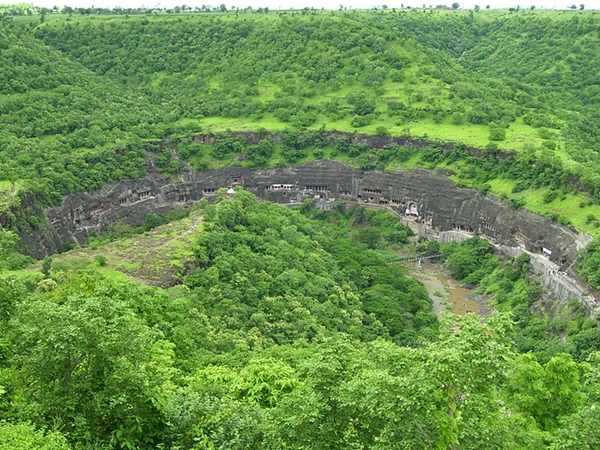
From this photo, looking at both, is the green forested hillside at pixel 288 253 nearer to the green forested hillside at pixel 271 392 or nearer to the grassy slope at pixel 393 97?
the green forested hillside at pixel 271 392

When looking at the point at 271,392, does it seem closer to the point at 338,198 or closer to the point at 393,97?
the point at 338,198

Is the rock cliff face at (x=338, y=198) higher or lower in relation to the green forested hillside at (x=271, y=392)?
lower

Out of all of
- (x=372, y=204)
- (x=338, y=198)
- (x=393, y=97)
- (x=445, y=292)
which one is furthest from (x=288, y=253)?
(x=393, y=97)

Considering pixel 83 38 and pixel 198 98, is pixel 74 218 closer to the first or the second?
pixel 198 98

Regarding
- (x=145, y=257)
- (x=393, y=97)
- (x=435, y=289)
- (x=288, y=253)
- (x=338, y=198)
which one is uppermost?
(x=393, y=97)

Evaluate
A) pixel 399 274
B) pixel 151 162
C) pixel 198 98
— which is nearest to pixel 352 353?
pixel 399 274

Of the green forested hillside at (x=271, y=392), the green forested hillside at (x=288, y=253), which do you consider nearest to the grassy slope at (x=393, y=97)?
the green forested hillside at (x=288, y=253)

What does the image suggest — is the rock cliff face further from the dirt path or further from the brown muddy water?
the dirt path
